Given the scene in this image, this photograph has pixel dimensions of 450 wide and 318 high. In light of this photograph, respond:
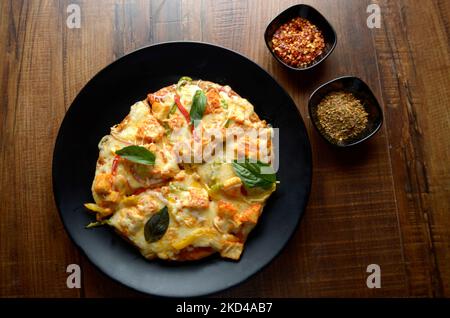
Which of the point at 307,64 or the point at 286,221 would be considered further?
the point at 307,64

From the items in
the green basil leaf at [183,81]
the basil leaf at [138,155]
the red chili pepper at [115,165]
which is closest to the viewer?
the basil leaf at [138,155]

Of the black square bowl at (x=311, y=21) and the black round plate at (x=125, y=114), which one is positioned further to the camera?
the black square bowl at (x=311, y=21)

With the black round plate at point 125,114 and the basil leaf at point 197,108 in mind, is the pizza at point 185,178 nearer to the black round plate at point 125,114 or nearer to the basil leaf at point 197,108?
the basil leaf at point 197,108

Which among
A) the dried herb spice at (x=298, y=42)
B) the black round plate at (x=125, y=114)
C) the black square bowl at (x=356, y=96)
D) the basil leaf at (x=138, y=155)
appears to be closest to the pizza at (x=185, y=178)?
the basil leaf at (x=138, y=155)

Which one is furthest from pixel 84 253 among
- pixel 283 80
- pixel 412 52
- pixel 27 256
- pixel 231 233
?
pixel 412 52

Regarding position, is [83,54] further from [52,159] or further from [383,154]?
[383,154]

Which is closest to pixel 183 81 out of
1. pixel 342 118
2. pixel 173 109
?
pixel 173 109

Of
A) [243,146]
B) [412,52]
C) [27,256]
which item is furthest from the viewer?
[412,52]
